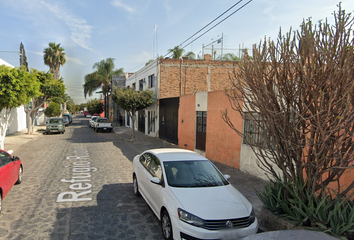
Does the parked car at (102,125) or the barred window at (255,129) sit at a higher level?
the barred window at (255,129)

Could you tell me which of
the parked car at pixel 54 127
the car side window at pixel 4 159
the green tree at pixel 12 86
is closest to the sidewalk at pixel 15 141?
the green tree at pixel 12 86

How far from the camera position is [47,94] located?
75.4 feet

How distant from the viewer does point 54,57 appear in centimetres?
4072

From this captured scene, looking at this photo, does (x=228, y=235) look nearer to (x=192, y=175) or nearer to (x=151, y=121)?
(x=192, y=175)

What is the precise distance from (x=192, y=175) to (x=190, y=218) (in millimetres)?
1353

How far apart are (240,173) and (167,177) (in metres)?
5.40

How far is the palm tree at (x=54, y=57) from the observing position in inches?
1596

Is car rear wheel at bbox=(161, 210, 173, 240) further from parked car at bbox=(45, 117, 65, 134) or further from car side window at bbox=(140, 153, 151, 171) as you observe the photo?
parked car at bbox=(45, 117, 65, 134)

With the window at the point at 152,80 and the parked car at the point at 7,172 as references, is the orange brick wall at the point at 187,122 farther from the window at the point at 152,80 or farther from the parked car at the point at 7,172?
the parked car at the point at 7,172

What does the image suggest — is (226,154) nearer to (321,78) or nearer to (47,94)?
(321,78)

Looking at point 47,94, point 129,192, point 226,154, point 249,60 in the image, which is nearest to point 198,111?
point 226,154

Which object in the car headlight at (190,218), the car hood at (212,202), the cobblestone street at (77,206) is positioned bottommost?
the cobblestone street at (77,206)

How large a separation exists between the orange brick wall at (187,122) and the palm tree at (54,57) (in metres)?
33.1

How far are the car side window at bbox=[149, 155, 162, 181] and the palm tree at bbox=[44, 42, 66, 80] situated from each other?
134 ft
